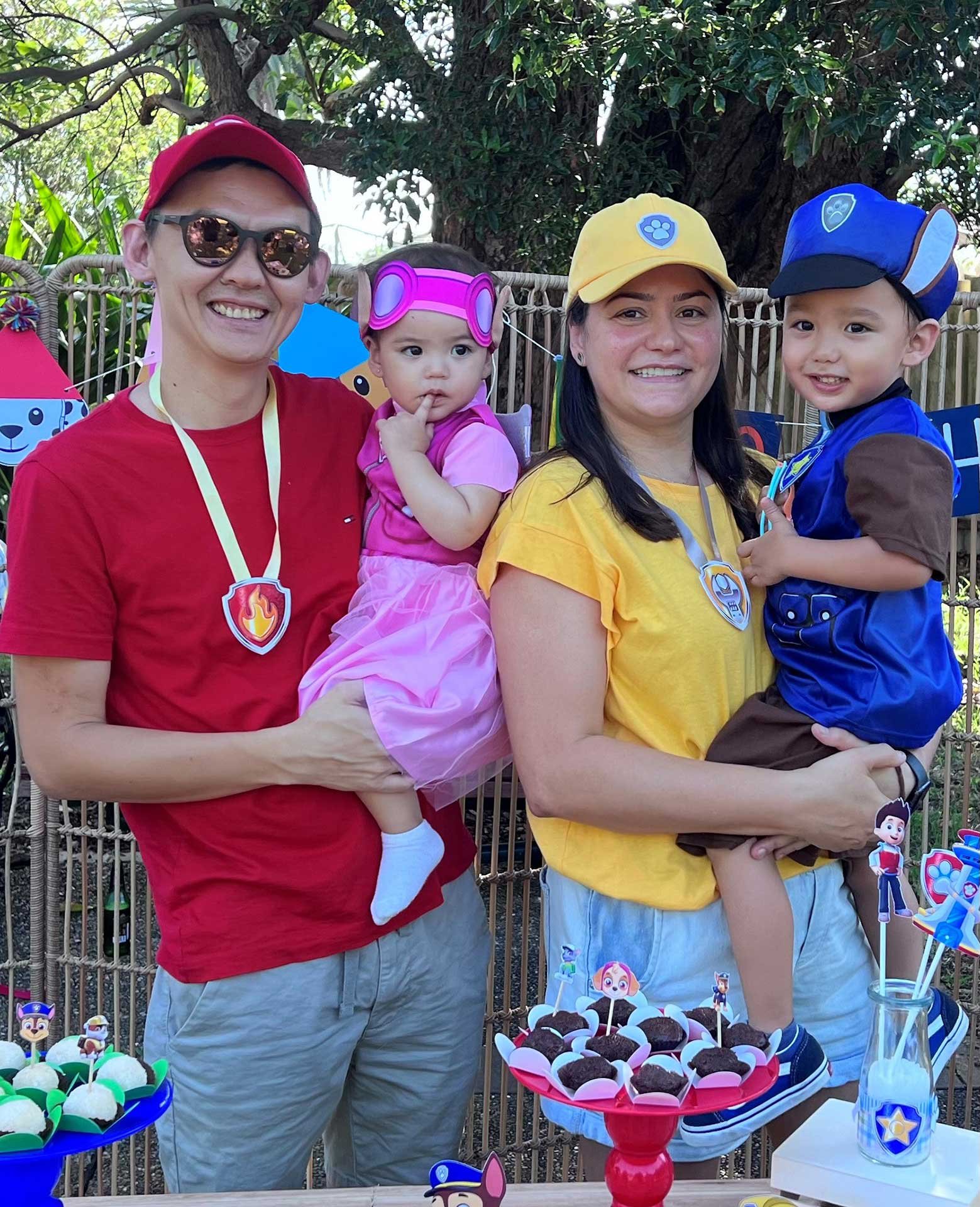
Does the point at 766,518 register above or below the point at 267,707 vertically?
above

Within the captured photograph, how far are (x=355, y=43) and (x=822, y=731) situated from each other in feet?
11.0

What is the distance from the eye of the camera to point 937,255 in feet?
6.16

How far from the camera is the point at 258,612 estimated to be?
→ 1.77 meters

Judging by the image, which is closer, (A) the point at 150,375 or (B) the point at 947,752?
(A) the point at 150,375

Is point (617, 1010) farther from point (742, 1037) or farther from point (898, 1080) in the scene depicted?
point (898, 1080)

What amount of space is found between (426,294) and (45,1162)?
50.9 inches

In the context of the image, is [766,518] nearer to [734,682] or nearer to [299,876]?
[734,682]

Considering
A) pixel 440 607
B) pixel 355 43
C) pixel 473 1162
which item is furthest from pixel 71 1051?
pixel 355 43

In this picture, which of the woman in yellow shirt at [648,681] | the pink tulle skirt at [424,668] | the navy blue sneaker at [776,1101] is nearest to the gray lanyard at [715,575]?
the woman in yellow shirt at [648,681]

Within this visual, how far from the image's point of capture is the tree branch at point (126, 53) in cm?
507

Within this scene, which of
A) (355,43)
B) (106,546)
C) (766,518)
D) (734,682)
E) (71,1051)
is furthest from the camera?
(355,43)

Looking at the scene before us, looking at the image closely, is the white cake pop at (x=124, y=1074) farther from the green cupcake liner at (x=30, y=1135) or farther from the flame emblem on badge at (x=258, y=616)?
the flame emblem on badge at (x=258, y=616)

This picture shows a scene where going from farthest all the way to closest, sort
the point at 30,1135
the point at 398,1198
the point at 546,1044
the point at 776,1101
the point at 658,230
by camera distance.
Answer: the point at 658,230, the point at 776,1101, the point at 398,1198, the point at 546,1044, the point at 30,1135

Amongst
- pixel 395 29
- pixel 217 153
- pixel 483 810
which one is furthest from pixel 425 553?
pixel 395 29
